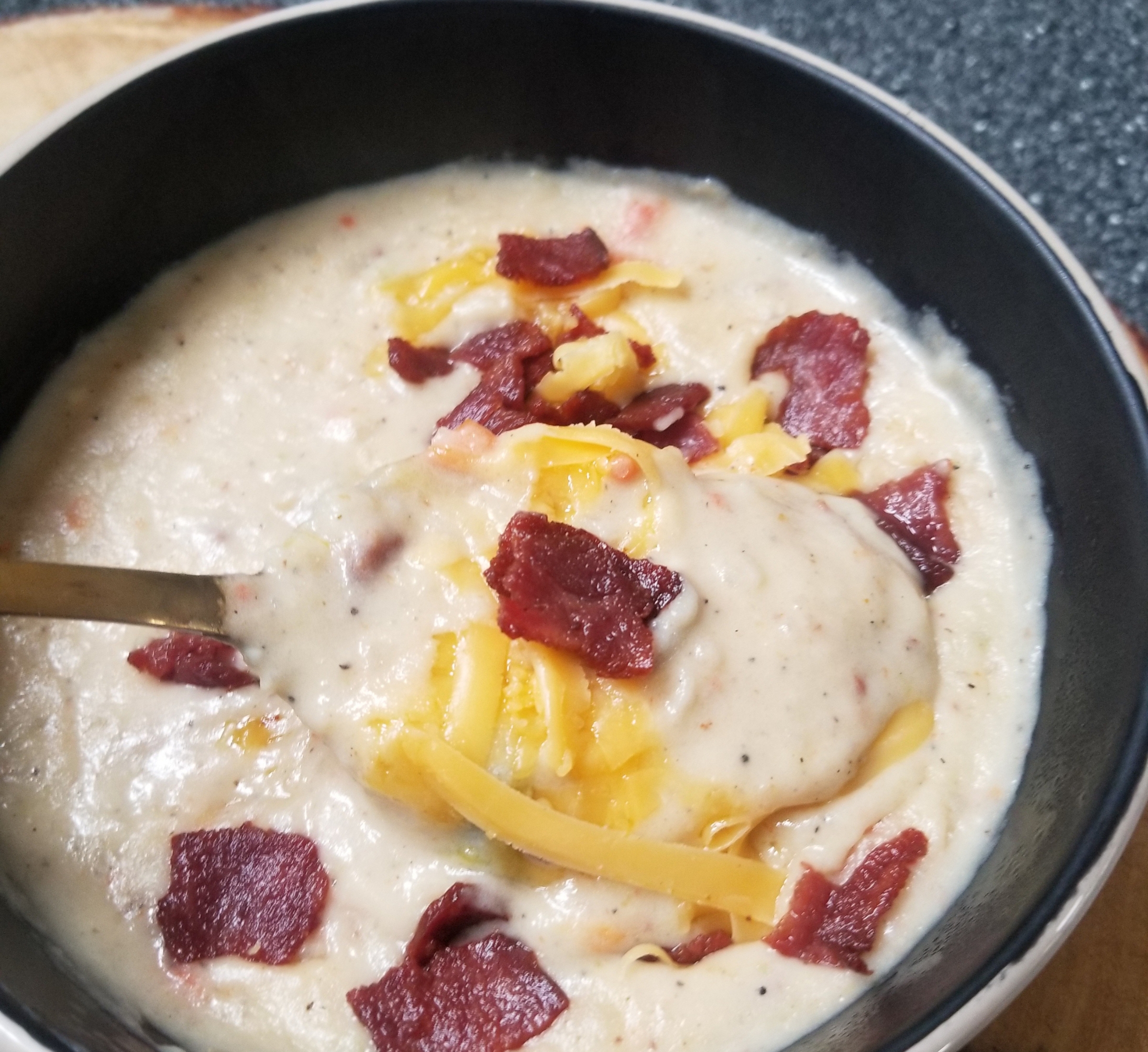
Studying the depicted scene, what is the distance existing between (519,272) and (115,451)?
0.88 meters

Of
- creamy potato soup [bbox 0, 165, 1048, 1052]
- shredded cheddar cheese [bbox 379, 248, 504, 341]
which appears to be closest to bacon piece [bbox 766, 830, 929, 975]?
creamy potato soup [bbox 0, 165, 1048, 1052]

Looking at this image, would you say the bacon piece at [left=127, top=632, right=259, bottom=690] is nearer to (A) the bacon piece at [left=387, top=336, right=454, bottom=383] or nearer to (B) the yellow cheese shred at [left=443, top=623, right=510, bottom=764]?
(B) the yellow cheese shred at [left=443, top=623, right=510, bottom=764]

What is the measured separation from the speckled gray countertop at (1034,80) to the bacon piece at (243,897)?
2.02 m

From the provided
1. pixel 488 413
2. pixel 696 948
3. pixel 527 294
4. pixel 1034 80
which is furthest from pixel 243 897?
pixel 1034 80

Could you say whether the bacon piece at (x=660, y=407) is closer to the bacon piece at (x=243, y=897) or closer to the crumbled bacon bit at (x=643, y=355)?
the crumbled bacon bit at (x=643, y=355)

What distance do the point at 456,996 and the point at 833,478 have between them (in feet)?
3.72

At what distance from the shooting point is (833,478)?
6.94 ft

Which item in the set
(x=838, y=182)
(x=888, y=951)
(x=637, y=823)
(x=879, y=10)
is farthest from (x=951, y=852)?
(x=879, y=10)

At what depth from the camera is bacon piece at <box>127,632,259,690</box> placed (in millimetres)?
1911

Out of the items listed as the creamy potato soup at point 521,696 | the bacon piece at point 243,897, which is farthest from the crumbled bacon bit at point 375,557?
the bacon piece at point 243,897

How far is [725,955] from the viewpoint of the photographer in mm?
1703

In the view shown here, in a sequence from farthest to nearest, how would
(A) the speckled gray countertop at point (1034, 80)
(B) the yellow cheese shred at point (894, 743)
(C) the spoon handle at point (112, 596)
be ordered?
(A) the speckled gray countertop at point (1034, 80)
(B) the yellow cheese shred at point (894, 743)
(C) the spoon handle at point (112, 596)

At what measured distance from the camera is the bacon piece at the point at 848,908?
1679 millimetres

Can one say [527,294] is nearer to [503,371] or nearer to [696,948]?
[503,371]
